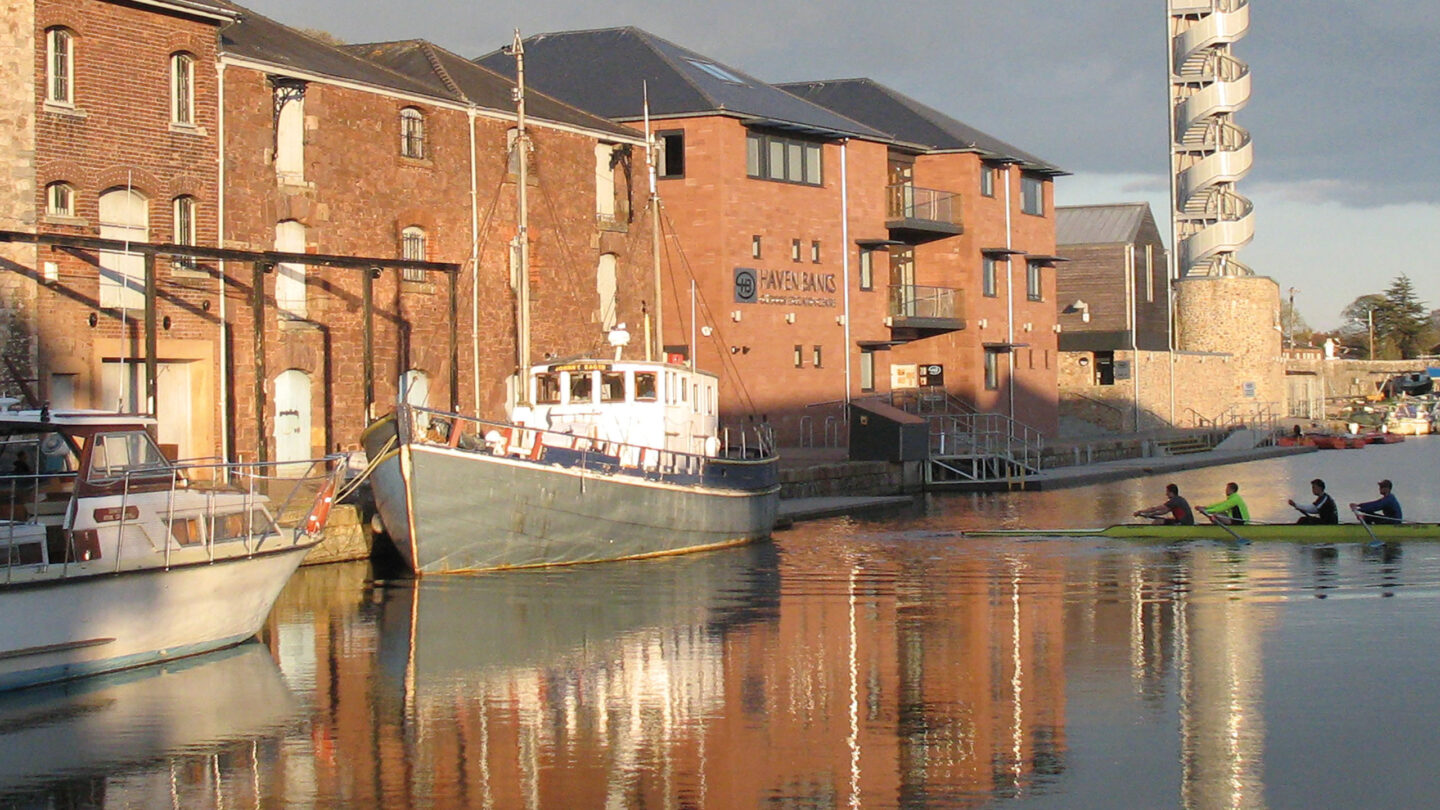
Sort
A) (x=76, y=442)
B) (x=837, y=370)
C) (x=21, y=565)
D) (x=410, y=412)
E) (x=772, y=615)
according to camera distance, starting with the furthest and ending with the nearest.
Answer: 1. (x=837, y=370)
2. (x=410, y=412)
3. (x=772, y=615)
4. (x=76, y=442)
5. (x=21, y=565)

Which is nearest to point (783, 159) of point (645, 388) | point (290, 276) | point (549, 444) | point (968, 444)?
point (968, 444)

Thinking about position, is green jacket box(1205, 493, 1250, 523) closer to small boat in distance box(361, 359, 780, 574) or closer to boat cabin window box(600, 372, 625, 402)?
small boat in distance box(361, 359, 780, 574)

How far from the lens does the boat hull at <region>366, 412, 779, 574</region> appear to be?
1014 inches

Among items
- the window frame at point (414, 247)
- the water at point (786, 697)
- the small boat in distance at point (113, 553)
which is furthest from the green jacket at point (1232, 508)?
the small boat in distance at point (113, 553)

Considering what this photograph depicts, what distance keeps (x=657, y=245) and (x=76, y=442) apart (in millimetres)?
18351

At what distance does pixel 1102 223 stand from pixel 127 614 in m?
76.9

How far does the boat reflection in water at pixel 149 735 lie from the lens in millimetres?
13320

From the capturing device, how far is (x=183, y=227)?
31.0 metres

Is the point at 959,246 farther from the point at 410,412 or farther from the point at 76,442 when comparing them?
the point at 76,442

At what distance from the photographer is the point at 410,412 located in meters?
25.5

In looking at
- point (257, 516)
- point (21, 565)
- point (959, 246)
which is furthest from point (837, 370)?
point (21, 565)

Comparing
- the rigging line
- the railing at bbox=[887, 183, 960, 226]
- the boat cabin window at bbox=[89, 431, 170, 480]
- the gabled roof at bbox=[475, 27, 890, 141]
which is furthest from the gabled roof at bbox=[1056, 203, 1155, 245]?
the boat cabin window at bbox=[89, 431, 170, 480]

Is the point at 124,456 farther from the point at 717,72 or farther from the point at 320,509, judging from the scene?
the point at 717,72

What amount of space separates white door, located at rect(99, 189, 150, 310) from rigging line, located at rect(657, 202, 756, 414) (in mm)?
18841
